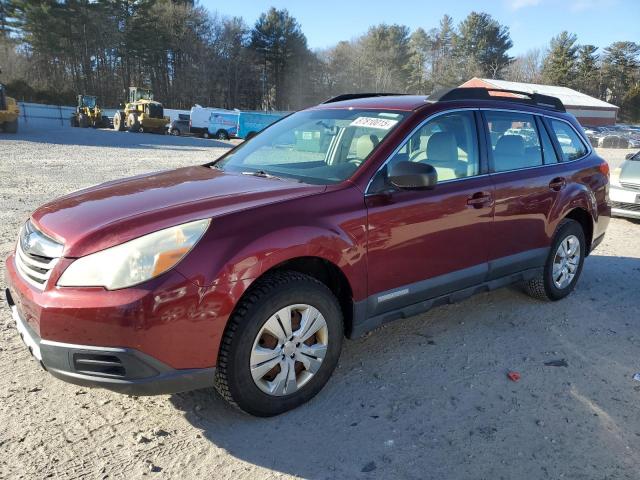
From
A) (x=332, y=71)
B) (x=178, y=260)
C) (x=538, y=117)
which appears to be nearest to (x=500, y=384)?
(x=178, y=260)

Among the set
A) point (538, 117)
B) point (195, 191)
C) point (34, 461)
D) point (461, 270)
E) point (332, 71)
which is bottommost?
point (34, 461)

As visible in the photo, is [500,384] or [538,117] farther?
[538,117]

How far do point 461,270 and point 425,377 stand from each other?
0.83 meters

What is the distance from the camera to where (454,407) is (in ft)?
10.0

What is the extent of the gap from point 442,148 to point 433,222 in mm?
619

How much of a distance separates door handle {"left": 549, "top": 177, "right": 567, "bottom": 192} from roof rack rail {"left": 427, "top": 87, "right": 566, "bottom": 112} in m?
0.71

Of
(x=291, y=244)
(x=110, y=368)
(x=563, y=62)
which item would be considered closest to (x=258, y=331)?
(x=291, y=244)

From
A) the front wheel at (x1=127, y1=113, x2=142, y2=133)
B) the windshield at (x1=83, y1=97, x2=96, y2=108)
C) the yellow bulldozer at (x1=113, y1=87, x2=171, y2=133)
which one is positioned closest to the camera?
the yellow bulldozer at (x1=113, y1=87, x2=171, y2=133)

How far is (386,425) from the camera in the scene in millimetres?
2857

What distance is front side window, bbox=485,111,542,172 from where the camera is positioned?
4004mm

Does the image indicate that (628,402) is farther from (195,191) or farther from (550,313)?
(195,191)

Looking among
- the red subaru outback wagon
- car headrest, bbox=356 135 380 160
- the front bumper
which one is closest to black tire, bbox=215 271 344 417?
the red subaru outback wagon

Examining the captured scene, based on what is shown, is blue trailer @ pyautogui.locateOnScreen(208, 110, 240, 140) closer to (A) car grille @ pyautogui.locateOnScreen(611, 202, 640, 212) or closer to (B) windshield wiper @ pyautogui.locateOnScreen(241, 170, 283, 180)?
(A) car grille @ pyautogui.locateOnScreen(611, 202, 640, 212)

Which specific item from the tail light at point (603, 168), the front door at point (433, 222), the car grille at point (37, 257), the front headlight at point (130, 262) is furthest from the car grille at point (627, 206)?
the car grille at point (37, 257)
